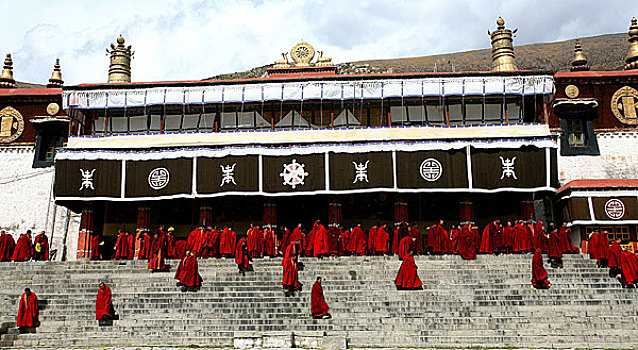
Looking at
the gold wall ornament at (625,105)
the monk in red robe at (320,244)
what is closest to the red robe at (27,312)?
the monk in red robe at (320,244)

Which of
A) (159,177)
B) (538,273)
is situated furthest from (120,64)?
(538,273)

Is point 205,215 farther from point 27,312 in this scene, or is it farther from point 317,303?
point 317,303

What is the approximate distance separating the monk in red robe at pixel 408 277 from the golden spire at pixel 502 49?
13.4 meters

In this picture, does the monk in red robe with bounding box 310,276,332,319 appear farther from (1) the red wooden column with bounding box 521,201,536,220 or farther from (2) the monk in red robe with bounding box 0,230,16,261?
(2) the monk in red robe with bounding box 0,230,16,261

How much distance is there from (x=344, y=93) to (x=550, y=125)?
760cm

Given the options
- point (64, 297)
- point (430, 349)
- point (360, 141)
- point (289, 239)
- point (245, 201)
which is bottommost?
point (430, 349)

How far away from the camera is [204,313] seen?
14961mm

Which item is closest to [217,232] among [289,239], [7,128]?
[289,239]

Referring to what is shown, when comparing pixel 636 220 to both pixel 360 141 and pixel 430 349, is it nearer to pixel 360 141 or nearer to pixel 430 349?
pixel 360 141

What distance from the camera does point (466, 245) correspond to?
17703mm

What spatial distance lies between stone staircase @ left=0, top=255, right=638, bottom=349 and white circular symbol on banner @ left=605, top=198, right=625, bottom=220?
394 cm

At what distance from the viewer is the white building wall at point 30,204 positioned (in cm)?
2375

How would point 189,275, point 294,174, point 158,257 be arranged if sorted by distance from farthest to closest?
point 294,174 → point 158,257 → point 189,275

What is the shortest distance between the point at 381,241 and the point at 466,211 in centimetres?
383
